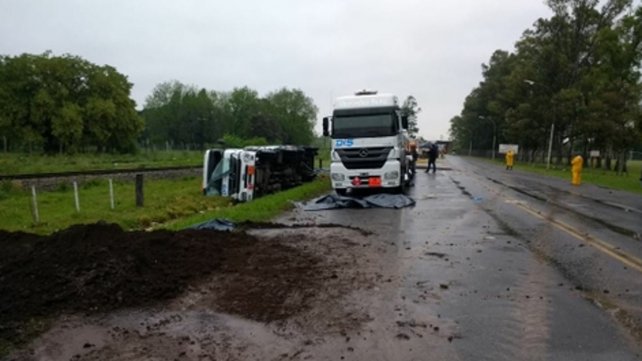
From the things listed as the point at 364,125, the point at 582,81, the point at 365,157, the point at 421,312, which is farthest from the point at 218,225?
the point at 582,81

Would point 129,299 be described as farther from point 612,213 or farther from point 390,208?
point 612,213

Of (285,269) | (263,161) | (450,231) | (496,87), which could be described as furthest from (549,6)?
(285,269)

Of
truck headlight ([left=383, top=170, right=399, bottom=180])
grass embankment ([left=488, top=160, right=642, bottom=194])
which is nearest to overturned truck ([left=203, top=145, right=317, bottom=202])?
truck headlight ([left=383, top=170, right=399, bottom=180])

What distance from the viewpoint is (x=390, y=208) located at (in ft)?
52.5

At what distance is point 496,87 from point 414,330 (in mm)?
85681

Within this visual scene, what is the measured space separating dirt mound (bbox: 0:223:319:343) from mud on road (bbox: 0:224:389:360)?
0.05 feet

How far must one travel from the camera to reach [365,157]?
1853 cm

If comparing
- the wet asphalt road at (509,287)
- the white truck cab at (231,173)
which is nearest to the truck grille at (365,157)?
the white truck cab at (231,173)

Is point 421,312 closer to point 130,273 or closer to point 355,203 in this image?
point 130,273

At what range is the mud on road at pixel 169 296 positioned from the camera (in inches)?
193

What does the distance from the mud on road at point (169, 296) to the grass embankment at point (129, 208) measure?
15.3ft

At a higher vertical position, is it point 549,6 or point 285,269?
point 549,6

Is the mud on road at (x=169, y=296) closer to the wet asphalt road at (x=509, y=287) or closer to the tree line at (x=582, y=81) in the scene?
the wet asphalt road at (x=509, y=287)

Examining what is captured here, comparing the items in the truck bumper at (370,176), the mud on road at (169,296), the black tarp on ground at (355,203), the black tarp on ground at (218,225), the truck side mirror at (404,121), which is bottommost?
the black tarp on ground at (355,203)
